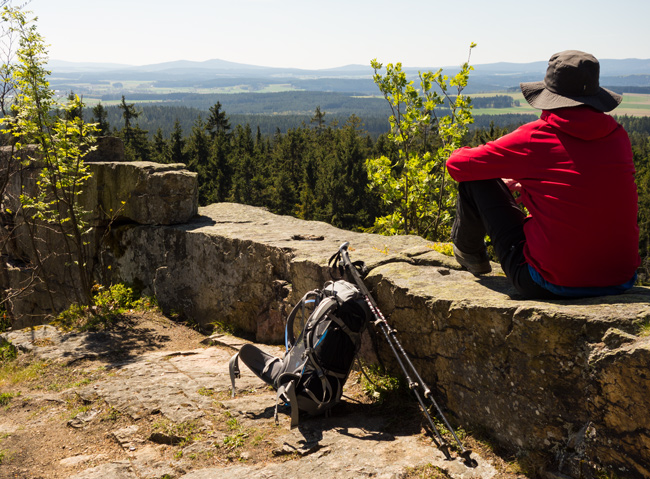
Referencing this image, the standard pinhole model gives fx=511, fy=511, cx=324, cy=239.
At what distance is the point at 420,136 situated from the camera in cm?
1052

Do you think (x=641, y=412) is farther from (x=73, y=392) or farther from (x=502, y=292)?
(x=73, y=392)

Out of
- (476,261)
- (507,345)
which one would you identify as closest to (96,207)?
(476,261)

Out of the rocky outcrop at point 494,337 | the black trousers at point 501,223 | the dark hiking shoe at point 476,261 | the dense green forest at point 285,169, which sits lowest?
the dense green forest at point 285,169

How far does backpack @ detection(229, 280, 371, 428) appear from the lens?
4.32 m

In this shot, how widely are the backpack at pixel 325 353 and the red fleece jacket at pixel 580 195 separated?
1.67 m

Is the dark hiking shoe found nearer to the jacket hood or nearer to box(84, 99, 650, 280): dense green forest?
the jacket hood

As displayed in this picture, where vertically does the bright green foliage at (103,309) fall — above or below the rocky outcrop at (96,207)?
below

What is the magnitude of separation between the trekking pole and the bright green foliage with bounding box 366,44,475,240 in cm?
518

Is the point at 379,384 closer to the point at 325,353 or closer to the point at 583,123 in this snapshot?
the point at 325,353

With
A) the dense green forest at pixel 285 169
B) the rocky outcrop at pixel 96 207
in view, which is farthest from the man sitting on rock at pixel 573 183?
the dense green forest at pixel 285 169

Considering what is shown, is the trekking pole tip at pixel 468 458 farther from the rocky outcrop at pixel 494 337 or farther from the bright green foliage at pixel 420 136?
the bright green foliage at pixel 420 136

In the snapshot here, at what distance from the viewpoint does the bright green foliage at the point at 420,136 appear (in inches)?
384

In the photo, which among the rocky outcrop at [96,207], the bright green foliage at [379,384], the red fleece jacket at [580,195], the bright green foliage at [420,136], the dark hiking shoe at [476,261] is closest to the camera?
the red fleece jacket at [580,195]

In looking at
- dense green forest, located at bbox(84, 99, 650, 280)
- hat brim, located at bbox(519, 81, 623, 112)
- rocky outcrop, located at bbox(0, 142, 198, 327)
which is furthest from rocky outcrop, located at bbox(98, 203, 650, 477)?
dense green forest, located at bbox(84, 99, 650, 280)
